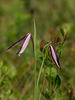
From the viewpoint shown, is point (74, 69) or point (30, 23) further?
point (30, 23)

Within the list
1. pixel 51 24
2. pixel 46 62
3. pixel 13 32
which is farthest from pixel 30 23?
pixel 46 62

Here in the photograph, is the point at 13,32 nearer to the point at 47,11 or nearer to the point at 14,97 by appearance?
the point at 14,97

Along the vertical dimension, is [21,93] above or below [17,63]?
below

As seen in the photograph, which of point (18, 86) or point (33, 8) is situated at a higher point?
point (33, 8)

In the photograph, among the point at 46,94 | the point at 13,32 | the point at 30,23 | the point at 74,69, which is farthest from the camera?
the point at 30,23

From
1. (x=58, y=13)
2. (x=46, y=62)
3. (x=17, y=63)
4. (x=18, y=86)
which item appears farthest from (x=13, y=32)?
(x=58, y=13)

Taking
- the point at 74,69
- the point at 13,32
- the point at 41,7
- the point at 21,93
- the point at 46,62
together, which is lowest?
the point at 74,69

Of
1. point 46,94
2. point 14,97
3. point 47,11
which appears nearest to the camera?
point 46,94

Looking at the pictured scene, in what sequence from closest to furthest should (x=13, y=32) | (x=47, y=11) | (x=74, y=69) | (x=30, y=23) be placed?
(x=74, y=69), (x=13, y=32), (x=30, y=23), (x=47, y=11)

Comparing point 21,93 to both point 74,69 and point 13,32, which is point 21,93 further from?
point 13,32
